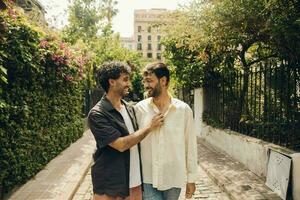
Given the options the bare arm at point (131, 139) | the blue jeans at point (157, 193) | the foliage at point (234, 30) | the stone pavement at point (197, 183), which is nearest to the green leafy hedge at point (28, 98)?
the stone pavement at point (197, 183)

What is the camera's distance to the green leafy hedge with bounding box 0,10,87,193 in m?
6.84

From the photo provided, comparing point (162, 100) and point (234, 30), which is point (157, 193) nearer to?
point (162, 100)

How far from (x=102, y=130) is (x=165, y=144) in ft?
1.96

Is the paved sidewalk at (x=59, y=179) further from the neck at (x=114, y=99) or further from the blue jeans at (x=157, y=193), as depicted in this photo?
the neck at (x=114, y=99)

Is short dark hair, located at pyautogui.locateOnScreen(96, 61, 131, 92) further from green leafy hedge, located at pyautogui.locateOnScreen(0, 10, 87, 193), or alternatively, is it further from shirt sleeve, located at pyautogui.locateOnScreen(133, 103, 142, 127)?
green leafy hedge, located at pyautogui.locateOnScreen(0, 10, 87, 193)

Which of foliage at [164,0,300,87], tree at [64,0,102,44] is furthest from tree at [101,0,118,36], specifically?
foliage at [164,0,300,87]

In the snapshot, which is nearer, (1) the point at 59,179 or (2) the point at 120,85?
(2) the point at 120,85

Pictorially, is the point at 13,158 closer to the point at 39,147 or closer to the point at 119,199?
the point at 39,147

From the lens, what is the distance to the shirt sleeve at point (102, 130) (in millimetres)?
3473

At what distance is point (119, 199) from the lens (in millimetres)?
3650

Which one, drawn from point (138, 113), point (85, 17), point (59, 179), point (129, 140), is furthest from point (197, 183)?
point (85, 17)

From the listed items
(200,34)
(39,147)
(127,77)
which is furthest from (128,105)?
(200,34)

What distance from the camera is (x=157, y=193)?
377 centimetres

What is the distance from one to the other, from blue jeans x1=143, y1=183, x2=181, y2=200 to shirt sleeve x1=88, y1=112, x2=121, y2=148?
61cm
